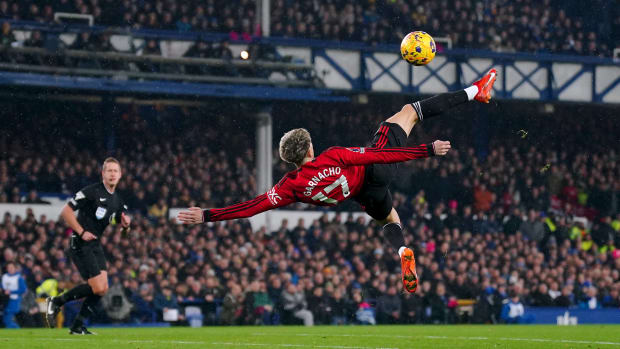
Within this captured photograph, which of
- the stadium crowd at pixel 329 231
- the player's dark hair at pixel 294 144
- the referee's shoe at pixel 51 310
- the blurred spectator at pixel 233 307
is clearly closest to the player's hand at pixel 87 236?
the referee's shoe at pixel 51 310

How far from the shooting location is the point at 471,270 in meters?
21.8

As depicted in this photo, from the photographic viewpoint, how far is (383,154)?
354 inches

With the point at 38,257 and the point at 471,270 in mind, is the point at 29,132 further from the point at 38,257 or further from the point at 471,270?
the point at 471,270

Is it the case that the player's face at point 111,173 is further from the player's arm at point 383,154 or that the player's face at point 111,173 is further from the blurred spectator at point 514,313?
the blurred spectator at point 514,313

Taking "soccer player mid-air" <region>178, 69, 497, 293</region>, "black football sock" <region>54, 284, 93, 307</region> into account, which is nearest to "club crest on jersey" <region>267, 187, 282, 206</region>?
"soccer player mid-air" <region>178, 69, 497, 293</region>

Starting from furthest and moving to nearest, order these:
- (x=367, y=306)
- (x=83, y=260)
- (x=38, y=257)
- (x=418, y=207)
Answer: (x=418, y=207) → (x=367, y=306) → (x=38, y=257) → (x=83, y=260)

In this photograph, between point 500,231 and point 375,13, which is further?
point 375,13

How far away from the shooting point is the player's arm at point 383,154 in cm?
880

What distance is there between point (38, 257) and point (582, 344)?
10.9 meters

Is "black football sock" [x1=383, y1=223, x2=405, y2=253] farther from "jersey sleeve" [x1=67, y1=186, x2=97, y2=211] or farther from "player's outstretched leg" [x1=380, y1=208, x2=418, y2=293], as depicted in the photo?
"jersey sleeve" [x1=67, y1=186, x2=97, y2=211]

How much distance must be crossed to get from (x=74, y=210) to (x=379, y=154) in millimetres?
4687

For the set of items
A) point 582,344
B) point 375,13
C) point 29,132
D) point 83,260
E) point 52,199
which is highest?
point 375,13

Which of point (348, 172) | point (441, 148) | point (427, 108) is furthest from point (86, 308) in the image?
point (441, 148)

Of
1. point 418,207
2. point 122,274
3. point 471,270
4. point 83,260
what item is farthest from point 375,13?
point 83,260
